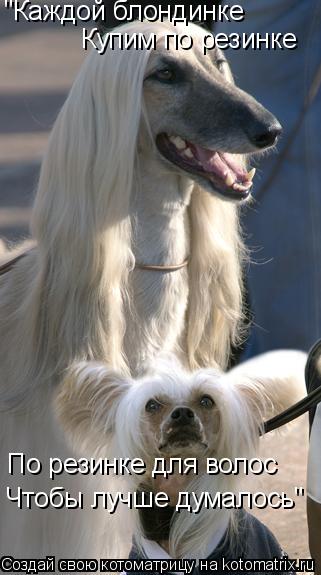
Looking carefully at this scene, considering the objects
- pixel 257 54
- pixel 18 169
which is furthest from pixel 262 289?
pixel 18 169

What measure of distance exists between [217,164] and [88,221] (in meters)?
0.31

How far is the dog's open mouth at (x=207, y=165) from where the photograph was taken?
9.44ft

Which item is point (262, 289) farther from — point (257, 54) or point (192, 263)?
point (192, 263)

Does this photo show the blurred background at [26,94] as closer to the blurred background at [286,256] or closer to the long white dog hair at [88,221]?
the blurred background at [286,256]

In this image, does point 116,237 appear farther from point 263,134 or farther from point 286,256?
point 286,256

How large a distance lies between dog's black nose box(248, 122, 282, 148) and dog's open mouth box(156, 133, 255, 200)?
10cm

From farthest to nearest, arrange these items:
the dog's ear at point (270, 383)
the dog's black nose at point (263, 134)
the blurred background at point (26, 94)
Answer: the blurred background at point (26, 94) → the dog's black nose at point (263, 134) → the dog's ear at point (270, 383)

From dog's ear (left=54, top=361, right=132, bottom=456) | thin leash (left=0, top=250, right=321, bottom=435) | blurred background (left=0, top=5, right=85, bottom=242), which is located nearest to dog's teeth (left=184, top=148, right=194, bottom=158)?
thin leash (left=0, top=250, right=321, bottom=435)

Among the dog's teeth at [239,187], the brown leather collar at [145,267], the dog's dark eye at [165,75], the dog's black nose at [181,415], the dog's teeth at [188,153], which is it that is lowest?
the dog's black nose at [181,415]

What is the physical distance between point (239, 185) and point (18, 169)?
13.8ft

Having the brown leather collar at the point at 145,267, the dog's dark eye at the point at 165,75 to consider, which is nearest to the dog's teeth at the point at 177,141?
the dog's dark eye at the point at 165,75

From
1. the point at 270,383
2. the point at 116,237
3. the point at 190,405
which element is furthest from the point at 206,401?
the point at 116,237

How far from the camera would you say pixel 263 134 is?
2842 mm

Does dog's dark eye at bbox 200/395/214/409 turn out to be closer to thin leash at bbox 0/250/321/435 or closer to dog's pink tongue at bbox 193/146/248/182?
thin leash at bbox 0/250/321/435
